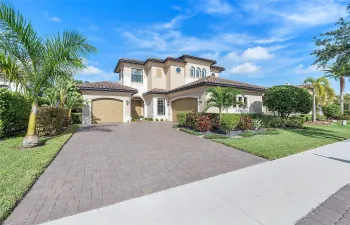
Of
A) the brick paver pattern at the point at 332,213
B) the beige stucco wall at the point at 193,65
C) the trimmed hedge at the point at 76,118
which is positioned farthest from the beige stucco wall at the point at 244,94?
the brick paver pattern at the point at 332,213

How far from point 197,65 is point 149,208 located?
23.1 metres

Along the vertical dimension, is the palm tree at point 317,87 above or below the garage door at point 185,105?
above

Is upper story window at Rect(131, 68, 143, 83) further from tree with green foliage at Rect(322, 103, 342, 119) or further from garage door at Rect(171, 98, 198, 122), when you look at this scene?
tree with green foliage at Rect(322, 103, 342, 119)

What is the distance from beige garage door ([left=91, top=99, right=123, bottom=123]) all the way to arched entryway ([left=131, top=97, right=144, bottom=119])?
5.24 metres

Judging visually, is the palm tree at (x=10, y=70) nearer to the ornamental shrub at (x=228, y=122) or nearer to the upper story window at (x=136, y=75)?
the ornamental shrub at (x=228, y=122)

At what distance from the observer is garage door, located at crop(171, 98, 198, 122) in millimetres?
16781

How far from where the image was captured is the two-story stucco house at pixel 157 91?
17.5m

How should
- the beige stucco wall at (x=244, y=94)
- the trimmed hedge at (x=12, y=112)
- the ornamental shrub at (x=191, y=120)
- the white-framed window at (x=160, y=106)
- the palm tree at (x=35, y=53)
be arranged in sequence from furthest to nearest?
the white-framed window at (x=160, y=106), the beige stucco wall at (x=244, y=94), the ornamental shrub at (x=191, y=120), the trimmed hedge at (x=12, y=112), the palm tree at (x=35, y=53)

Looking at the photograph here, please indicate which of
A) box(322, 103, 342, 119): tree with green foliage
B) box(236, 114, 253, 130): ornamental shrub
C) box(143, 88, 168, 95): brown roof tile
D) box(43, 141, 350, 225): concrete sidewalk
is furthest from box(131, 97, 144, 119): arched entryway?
box(322, 103, 342, 119): tree with green foliage

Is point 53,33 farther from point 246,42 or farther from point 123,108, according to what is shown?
point 246,42

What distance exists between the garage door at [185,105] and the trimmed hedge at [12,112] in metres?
13.0

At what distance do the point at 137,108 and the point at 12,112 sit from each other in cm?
1685

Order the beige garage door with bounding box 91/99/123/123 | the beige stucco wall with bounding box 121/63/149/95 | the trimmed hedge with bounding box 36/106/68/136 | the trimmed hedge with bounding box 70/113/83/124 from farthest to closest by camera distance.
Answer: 1. the beige stucco wall with bounding box 121/63/149/95
2. the beige garage door with bounding box 91/99/123/123
3. the trimmed hedge with bounding box 70/113/83/124
4. the trimmed hedge with bounding box 36/106/68/136

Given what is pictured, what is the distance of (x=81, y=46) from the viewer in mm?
7797
